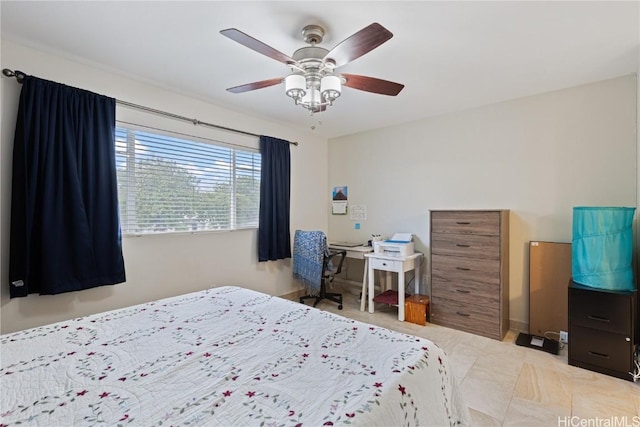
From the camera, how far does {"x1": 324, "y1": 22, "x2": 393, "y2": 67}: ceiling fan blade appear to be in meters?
1.45

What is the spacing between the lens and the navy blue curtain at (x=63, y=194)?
207 cm

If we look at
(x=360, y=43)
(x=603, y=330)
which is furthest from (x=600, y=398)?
(x=360, y=43)

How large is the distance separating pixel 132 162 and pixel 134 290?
1.17m

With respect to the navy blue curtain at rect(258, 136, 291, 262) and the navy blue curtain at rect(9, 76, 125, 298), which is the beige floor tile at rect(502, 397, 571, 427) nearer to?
the navy blue curtain at rect(258, 136, 291, 262)

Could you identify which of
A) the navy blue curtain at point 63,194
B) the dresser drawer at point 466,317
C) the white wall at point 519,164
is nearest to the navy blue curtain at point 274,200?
the white wall at point 519,164

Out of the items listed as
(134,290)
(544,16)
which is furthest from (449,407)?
(134,290)

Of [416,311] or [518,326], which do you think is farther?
[416,311]

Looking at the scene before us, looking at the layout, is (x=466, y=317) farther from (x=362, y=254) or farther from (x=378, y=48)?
(x=378, y=48)

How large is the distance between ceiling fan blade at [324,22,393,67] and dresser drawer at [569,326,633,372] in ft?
8.73

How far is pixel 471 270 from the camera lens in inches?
120

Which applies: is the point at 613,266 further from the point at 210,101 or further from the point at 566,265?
the point at 210,101

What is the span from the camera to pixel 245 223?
3.63 m

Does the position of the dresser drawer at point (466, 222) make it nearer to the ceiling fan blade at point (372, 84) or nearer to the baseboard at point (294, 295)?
the ceiling fan blade at point (372, 84)

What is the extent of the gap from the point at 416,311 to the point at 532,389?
51.9 inches
